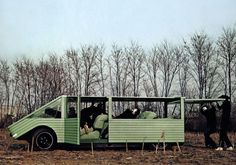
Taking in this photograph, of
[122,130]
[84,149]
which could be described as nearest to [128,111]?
[122,130]

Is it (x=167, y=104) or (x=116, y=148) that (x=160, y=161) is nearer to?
(x=116, y=148)

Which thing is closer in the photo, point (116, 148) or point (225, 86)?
point (116, 148)

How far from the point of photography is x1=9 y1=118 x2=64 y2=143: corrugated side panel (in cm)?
1557

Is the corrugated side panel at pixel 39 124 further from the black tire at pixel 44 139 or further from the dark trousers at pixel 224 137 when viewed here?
the dark trousers at pixel 224 137

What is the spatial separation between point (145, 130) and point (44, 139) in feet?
11.9

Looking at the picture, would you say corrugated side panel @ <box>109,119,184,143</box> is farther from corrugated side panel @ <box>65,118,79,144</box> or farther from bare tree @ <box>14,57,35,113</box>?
bare tree @ <box>14,57,35,113</box>

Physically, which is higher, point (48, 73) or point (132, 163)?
point (48, 73)

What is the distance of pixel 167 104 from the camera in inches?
696

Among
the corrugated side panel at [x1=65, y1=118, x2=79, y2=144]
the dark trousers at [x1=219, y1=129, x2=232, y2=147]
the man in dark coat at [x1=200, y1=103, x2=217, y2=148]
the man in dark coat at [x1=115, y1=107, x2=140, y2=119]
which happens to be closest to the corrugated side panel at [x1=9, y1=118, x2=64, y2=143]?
the corrugated side panel at [x1=65, y1=118, x2=79, y2=144]

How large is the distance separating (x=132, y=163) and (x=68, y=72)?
1179 inches

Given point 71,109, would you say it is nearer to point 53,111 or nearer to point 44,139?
point 53,111

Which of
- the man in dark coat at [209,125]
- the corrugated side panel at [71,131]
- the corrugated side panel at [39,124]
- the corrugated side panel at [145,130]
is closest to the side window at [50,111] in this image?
the corrugated side panel at [39,124]

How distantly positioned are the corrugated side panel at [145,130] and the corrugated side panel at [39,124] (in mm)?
1792

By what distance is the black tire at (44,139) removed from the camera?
15.5m
